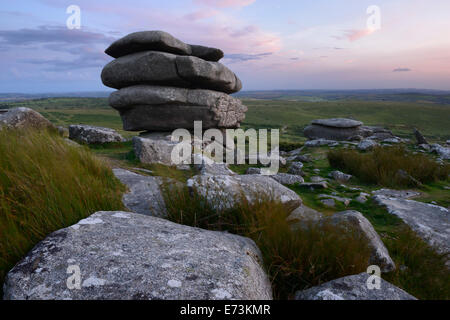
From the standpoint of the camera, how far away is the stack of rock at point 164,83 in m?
13.4

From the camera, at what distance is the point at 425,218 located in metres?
5.46

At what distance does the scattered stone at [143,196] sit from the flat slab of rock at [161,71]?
8.94 m

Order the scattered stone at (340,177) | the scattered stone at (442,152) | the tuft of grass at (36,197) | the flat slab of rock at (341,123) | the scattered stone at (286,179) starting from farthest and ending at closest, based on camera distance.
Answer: the flat slab of rock at (341,123), the scattered stone at (442,152), the scattered stone at (340,177), the scattered stone at (286,179), the tuft of grass at (36,197)

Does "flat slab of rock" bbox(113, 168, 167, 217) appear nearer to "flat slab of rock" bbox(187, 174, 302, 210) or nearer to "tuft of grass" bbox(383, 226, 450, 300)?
"flat slab of rock" bbox(187, 174, 302, 210)

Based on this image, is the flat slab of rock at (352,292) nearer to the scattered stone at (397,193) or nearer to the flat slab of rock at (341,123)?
the scattered stone at (397,193)

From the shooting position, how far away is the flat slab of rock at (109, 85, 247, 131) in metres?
13.8

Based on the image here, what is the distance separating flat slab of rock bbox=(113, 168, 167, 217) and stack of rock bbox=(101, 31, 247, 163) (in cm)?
804

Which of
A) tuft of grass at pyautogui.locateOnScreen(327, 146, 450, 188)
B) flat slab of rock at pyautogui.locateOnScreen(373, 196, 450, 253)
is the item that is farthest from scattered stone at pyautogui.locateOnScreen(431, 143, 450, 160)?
flat slab of rock at pyautogui.locateOnScreen(373, 196, 450, 253)

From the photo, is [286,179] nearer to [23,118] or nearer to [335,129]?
[23,118]

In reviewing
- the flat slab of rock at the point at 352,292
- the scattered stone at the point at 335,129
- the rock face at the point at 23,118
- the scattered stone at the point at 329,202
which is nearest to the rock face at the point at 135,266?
the flat slab of rock at the point at 352,292

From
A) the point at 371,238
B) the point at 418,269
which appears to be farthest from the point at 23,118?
the point at 418,269

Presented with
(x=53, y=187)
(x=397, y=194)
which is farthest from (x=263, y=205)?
(x=397, y=194)

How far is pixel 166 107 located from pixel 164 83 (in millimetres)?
1235
